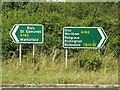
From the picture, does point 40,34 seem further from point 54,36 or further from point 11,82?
point 11,82

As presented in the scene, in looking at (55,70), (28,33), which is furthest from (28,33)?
(55,70)

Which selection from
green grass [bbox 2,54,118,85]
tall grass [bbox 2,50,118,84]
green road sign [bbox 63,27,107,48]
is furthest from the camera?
green road sign [bbox 63,27,107,48]

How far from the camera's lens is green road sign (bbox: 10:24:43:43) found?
11.8 metres

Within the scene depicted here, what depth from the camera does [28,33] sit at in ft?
38.7

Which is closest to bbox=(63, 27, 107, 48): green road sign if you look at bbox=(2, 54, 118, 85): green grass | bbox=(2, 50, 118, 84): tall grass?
bbox=(2, 50, 118, 84): tall grass

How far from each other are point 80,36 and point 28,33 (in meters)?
2.28

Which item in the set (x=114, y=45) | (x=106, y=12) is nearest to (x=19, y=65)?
(x=114, y=45)

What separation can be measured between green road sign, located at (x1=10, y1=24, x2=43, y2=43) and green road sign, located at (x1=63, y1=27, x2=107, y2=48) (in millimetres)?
1104

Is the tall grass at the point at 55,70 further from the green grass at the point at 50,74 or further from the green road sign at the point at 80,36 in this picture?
the green road sign at the point at 80,36

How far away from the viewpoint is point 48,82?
8742mm

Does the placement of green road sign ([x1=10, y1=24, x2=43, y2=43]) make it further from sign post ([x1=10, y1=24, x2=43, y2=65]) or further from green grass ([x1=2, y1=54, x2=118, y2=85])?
green grass ([x1=2, y1=54, x2=118, y2=85])

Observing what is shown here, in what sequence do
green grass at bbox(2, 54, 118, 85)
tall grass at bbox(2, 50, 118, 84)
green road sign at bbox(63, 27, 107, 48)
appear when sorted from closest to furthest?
green grass at bbox(2, 54, 118, 85), tall grass at bbox(2, 50, 118, 84), green road sign at bbox(63, 27, 107, 48)

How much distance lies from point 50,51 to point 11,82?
512cm

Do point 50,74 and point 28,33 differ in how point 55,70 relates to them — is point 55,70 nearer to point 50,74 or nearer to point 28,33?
point 50,74
